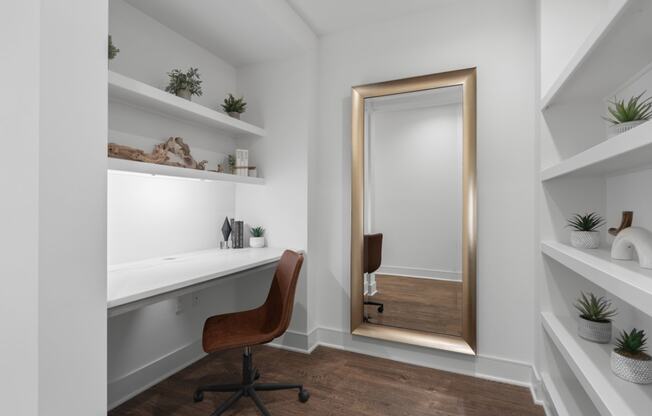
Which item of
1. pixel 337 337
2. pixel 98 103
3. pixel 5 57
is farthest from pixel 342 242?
pixel 5 57

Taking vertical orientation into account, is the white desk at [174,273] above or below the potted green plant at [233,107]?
below

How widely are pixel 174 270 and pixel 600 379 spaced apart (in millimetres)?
2003

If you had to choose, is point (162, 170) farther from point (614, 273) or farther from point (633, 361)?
point (633, 361)

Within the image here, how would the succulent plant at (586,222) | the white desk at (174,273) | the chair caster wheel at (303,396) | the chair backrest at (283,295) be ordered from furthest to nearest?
the chair caster wheel at (303,396) < the chair backrest at (283,295) < the succulent plant at (586,222) < the white desk at (174,273)

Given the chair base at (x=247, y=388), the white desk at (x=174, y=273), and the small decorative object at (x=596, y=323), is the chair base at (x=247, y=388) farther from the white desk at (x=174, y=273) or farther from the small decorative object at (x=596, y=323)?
the small decorative object at (x=596, y=323)

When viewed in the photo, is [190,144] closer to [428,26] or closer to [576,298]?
[428,26]

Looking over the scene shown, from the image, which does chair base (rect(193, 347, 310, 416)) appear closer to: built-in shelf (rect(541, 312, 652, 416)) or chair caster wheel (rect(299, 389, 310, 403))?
chair caster wheel (rect(299, 389, 310, 403))

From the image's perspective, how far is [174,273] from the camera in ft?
5.83

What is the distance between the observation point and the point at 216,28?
229cm

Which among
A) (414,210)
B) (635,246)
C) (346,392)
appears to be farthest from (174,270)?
(635,246)

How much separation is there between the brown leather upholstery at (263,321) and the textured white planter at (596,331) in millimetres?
1395

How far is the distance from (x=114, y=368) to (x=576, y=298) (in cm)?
265

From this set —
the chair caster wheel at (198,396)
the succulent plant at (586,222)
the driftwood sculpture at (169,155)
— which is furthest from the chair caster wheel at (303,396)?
the succulent plant at (586,222)

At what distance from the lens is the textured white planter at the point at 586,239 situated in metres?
1.56
